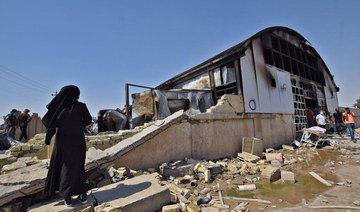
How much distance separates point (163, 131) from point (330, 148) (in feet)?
26.1

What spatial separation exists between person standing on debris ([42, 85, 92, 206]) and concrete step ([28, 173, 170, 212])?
0.16 m

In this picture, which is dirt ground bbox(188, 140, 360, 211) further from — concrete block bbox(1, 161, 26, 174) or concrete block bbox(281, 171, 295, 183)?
A: concrete block bbox(1, 161, 26, 174)

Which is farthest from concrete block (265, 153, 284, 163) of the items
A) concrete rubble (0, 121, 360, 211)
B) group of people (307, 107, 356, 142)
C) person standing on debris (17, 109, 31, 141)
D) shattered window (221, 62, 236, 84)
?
person standing on debris (17, 109, 31, 141)

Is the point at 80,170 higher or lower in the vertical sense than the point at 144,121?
lower

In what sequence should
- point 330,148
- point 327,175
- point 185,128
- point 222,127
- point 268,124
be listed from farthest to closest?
point 268,124 < point 330,148 < point 222,127 < point 185,128 < point 327,175

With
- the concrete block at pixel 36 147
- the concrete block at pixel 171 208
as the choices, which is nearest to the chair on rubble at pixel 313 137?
the concrete block at pixel 171 208

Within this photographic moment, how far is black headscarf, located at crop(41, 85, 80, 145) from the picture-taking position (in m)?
3.09

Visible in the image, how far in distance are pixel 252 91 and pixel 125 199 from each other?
24.7ft

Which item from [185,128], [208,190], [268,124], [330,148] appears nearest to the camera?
[208,190]

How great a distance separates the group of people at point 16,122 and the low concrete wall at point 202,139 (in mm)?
6232

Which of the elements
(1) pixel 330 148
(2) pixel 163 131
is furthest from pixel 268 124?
(2) pixel 163 131

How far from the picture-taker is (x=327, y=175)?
5391mm

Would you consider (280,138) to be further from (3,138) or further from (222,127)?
(3,138)

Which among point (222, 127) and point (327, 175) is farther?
point (222, 127)
